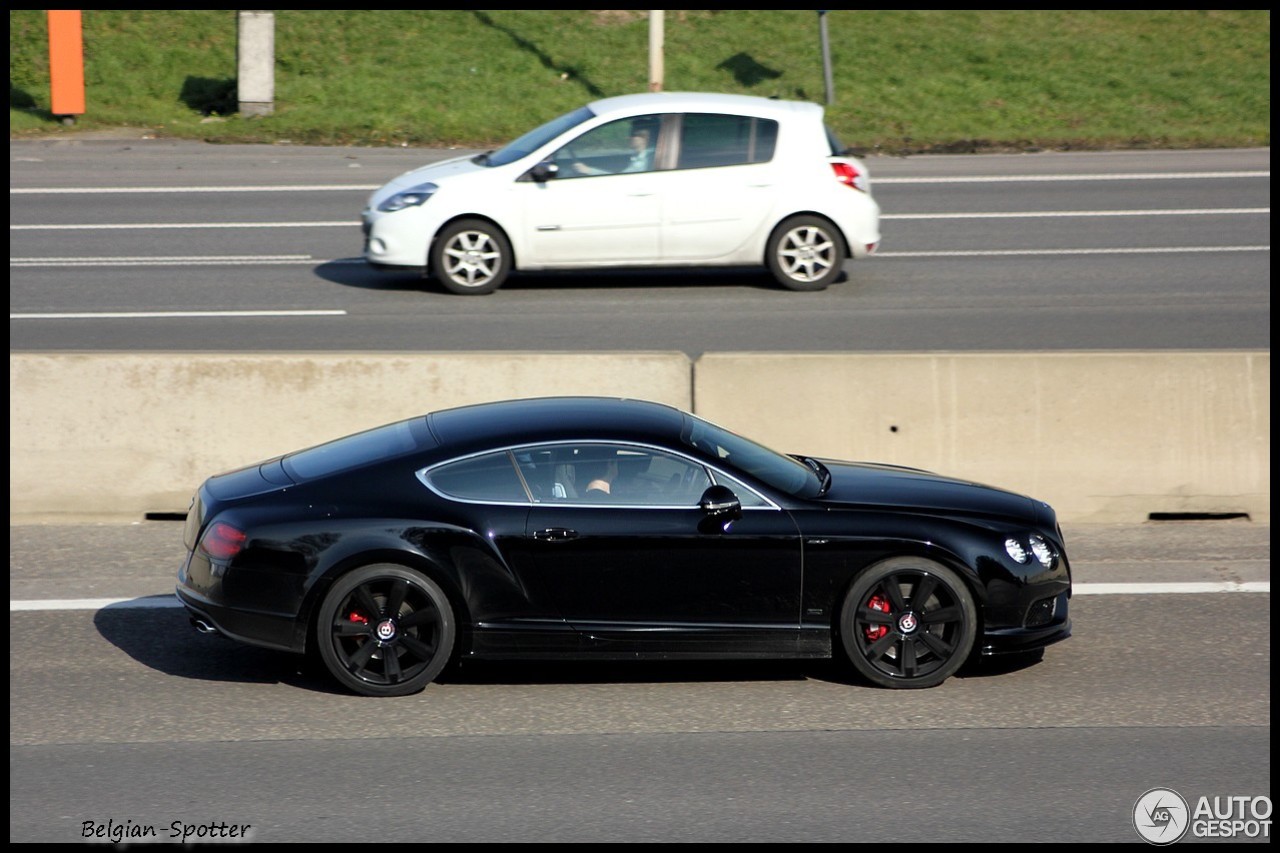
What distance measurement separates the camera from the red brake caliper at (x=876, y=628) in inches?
253

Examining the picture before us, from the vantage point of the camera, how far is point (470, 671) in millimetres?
6773

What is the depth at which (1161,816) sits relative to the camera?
16.8 feet

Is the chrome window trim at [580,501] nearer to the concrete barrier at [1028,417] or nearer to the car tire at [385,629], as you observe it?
the car tire at [385,629]

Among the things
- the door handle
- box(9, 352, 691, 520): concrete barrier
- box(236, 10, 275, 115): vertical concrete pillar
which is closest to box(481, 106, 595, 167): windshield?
box(9, 352, 691, 520): concrete barrier

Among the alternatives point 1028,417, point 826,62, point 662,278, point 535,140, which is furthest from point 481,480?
point 826,62

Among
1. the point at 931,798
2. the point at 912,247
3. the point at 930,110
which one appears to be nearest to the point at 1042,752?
the point at 931,798

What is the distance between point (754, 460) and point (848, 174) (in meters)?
8.14

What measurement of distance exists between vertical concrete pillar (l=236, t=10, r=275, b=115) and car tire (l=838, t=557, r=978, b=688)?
20336 millimetres

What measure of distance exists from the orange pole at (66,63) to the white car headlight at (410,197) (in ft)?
38.5

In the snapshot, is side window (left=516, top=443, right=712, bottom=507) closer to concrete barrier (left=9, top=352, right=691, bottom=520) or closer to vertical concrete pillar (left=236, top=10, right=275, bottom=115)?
concrete barrier (left=9, top=352, right=691, bottom=520)

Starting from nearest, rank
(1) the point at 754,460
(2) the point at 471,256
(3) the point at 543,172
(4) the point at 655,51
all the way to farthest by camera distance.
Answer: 1. (1) the point at 754,460
2. (3) the point at 543,172
3. (2) the point at 471,256
4. (4) the point at 655,51

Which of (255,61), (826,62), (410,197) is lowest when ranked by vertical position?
(410,197)

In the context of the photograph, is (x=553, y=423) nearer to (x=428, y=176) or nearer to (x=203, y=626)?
(x=203, y=626)

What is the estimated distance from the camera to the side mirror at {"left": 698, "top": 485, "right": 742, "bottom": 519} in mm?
6320
